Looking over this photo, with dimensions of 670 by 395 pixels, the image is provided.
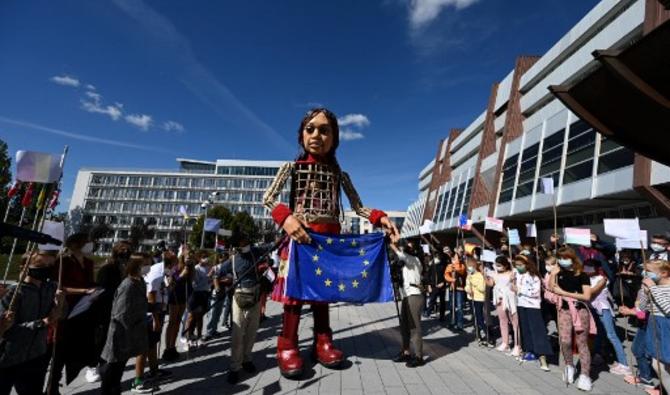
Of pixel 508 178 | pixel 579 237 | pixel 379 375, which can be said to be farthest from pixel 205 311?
pixel 508 178

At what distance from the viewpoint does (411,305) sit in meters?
5.28

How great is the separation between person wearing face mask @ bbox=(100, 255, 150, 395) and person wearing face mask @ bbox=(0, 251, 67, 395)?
528mm

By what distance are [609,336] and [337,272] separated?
460 cm

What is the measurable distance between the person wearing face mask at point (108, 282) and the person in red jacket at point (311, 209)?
209cm

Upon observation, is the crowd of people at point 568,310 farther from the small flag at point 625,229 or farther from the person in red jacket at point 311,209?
the person in red jacket at point 311,209

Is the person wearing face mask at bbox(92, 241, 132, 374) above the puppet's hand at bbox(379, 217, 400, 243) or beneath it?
beneath

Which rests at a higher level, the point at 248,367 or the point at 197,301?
the point at 197,301

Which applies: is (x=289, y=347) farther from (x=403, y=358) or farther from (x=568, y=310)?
(x=568, y=310)

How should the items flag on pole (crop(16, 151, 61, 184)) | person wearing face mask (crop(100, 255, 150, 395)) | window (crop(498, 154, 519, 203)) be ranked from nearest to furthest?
flag on pole (crop(16, 151, 61, 184))
person wearing face mask (crop(100, 255, 150, 395))
window (crop(498, 154, 519, 203))

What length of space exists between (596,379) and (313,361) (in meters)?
4.17

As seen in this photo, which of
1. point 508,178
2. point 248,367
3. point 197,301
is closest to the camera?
point 248,367

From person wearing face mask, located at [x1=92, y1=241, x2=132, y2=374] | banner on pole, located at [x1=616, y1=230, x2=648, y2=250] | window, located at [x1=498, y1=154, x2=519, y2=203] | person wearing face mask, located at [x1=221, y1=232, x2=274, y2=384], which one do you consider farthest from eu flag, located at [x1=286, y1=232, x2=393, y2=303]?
window, located at [x1=498, y1=154, x2=519, y2=203]

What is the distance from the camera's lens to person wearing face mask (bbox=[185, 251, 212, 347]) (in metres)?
6.37

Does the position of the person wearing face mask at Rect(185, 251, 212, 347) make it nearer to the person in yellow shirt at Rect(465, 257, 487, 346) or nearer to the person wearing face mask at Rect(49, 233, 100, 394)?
the person wearing face mask at Rect(49, 233, 100, 394)
